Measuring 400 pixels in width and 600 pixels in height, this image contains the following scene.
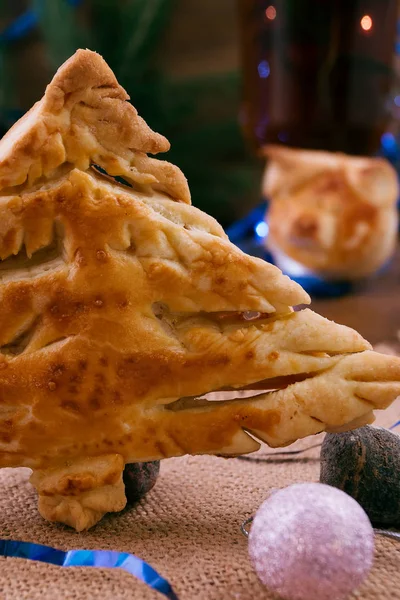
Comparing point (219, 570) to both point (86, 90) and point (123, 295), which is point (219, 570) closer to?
point (123, 295)

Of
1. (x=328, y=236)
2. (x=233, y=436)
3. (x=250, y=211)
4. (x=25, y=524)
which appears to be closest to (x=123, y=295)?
(x=233, y=436)

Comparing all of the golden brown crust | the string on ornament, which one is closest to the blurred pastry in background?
the string on ornament

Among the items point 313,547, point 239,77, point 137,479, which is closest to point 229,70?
point 239,77

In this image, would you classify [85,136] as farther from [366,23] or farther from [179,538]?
[366,23]

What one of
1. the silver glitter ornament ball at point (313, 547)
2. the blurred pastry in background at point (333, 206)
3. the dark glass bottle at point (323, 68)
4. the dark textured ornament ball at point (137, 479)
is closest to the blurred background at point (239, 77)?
the dark glass bottle at point (323, 68)

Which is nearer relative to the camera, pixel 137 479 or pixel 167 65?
pixel 137 479

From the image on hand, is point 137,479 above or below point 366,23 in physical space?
below
